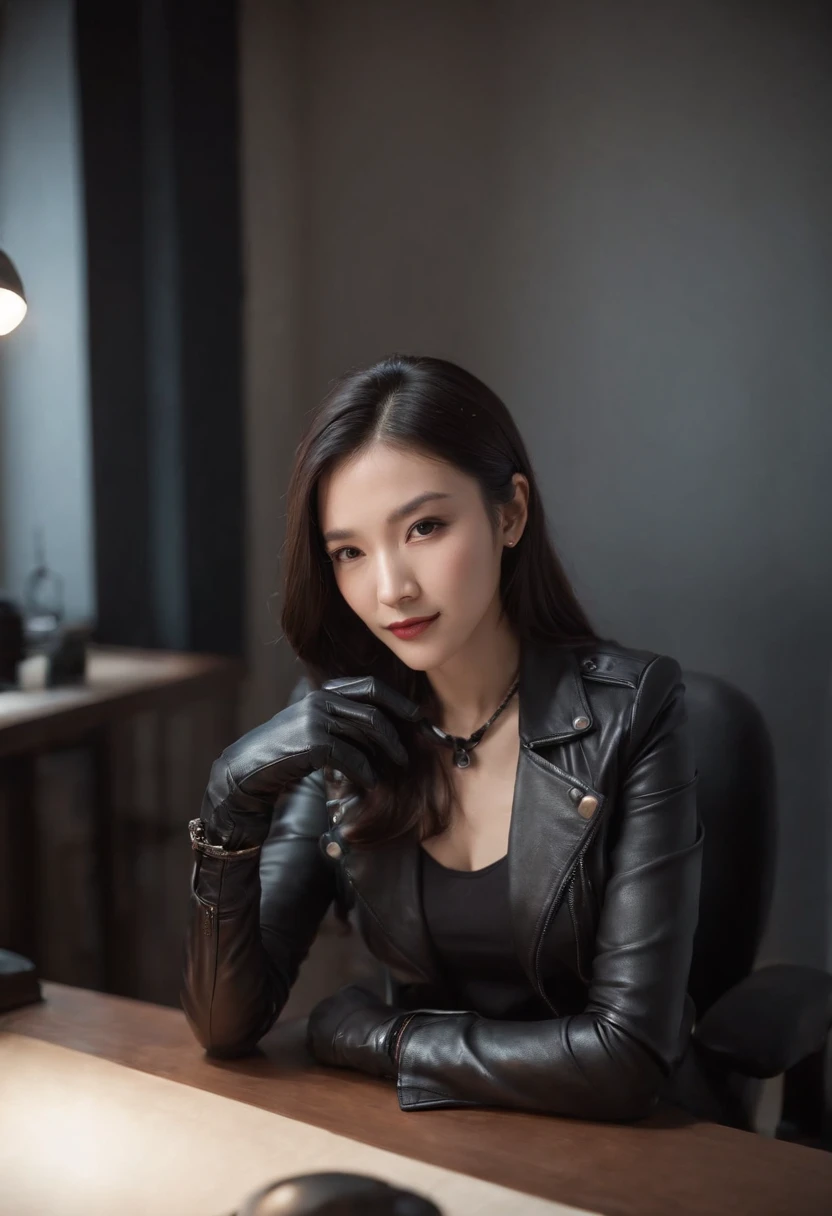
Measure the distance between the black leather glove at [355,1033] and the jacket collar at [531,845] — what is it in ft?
0.50

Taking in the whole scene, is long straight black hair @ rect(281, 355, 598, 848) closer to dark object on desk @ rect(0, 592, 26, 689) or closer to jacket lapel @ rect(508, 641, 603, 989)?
jacket lapel @ rect(508, 641, 603, 989)

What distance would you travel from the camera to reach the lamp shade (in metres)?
1.27

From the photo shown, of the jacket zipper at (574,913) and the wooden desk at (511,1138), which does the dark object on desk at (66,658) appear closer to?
the wooden desk at (511,1138)

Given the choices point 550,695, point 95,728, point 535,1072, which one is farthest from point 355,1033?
point 95,728

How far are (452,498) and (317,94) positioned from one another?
65.9 inches

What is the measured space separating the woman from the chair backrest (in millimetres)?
192

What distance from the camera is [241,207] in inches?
102

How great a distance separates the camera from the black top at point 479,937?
133 cm

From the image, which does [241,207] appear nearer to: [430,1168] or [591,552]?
[591,552]

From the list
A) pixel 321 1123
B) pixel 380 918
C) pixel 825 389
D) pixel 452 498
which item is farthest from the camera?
pixel 825 389

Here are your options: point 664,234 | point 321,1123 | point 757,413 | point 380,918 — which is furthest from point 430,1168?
point 664,234

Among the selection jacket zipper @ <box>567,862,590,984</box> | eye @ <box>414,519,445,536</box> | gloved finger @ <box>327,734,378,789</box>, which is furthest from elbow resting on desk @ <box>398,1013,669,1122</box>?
eye @ <box>414,519,445,536</box>

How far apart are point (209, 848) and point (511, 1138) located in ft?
1.41

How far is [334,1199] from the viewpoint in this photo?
80 centimetres
